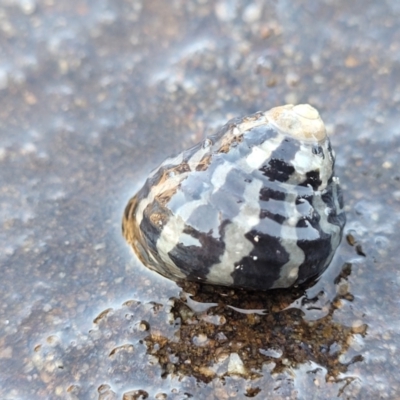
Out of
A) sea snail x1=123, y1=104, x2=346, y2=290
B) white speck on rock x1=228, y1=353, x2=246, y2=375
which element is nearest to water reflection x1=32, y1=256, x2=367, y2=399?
white speck on rock x1=228, y1=353, x2=246, y2=375

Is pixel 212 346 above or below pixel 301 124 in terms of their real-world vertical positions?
below

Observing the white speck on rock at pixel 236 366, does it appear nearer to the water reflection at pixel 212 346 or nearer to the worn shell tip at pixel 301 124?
the water reflection at pixel 212 346

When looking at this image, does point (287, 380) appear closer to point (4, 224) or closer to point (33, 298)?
point (33, 298)

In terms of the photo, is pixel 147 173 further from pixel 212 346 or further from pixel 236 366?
pixel 236 366

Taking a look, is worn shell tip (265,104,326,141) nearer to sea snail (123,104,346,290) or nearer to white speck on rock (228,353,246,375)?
sea snail (123,104,346,290)

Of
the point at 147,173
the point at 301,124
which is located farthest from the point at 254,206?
the point at 147,173

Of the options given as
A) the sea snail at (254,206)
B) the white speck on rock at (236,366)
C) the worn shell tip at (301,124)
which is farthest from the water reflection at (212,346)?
the worn shell tip at (301,124)

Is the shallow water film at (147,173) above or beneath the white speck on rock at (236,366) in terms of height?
above
